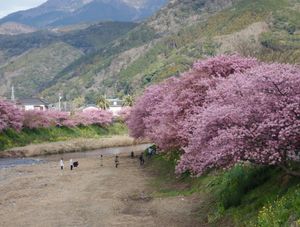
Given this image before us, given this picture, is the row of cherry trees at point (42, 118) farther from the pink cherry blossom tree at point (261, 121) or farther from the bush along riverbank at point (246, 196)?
the pink cherry blossom tree at point (261, 121)

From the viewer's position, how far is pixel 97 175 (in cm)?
5191

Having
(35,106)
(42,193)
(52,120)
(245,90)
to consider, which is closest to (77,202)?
(42,193)

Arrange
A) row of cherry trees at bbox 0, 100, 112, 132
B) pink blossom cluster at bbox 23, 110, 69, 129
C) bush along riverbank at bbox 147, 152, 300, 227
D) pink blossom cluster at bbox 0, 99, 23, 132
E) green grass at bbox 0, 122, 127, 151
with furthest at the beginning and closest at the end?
1. pink blossom cluster at bbox 23, 110, 69, 129
2. row of cherry trees at bbox 0, 100, 112, 132
3. green grass at bbox 0, 122, 127, 151
4. pink blossom cluster at bbox 0, 99, 23, 132
5. bush along riverbank at bbox 147, 152, 300, 227

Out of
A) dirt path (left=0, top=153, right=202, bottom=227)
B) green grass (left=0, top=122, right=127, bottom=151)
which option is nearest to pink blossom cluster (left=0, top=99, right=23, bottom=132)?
green grass (left=0, top=122, right=127, bottom=151)

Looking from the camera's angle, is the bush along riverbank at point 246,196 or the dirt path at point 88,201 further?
the dirt path at point 88,201

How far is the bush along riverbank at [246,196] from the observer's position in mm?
18781

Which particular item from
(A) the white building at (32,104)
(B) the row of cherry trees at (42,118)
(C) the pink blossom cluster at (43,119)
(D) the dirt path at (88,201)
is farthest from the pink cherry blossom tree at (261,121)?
(A) the white building at (32,104)

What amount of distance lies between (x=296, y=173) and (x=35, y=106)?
5851 inches

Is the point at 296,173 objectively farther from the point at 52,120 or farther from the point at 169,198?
the point at 52,120

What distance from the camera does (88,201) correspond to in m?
35.7

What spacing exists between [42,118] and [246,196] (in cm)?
8764

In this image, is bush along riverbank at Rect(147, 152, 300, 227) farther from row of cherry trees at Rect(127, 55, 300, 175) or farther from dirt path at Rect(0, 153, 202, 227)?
row of cherry trees at Rect(127, 55, 300, 175)

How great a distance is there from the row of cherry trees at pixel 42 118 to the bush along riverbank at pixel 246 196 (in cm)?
6552

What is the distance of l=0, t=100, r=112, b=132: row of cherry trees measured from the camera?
3740 inches
